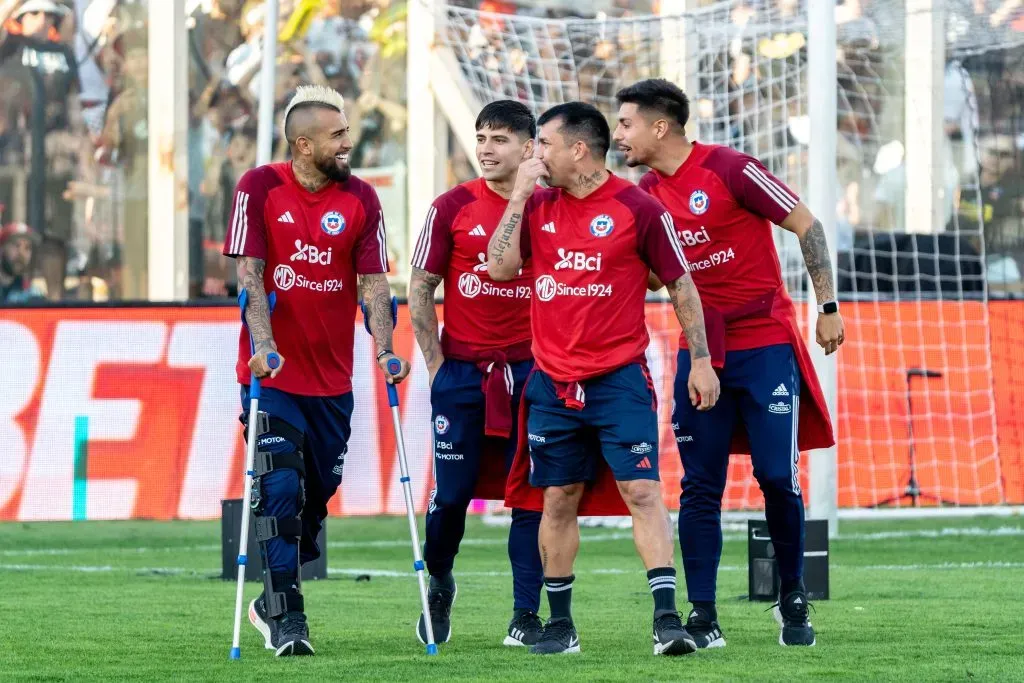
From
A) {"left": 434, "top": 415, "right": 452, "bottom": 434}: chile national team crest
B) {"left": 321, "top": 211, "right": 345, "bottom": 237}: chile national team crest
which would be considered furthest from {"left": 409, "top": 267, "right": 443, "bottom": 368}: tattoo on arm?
{"left": 321, "top": 211, "right": 345, "bottom": 237}: chile national team crest

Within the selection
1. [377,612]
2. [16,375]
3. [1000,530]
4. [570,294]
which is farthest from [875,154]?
[570,294]

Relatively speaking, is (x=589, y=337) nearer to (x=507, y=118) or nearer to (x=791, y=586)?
(x=507, y=118)

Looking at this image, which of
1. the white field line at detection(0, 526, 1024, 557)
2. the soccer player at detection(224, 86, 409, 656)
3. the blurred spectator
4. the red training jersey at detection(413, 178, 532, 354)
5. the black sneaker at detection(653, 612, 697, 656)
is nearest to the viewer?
the black sneaker at detection(653, 612, 697, 656)

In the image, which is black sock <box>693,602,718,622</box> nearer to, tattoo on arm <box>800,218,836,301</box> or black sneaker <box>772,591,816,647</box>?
black sneaker <box>772,591,816,647</box>

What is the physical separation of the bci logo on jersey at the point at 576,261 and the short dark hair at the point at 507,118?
826mm

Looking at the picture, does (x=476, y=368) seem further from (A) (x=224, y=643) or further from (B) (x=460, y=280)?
(A) (x=224, y=643)

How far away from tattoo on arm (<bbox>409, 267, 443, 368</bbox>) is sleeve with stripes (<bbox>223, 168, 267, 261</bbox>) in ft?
2.15

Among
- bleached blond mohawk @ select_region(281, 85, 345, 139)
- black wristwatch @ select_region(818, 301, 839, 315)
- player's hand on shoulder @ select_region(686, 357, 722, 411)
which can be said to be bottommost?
player's hand on shoulder @ select_region(686, 357, 722, 411)

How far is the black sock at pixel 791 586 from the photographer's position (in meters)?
6.76

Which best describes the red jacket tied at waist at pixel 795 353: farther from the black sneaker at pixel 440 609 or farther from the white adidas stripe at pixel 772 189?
the black sneaker at pixel 440 609

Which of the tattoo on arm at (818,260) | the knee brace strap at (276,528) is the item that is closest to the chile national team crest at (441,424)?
the knee brace strap at (276,528)

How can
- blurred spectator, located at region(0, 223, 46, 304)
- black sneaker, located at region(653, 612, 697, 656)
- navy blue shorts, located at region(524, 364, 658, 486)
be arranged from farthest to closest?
blurred spectator, located at region(0, 223, 46, 304) < navy blue shorts, located at region(524, 364, 658, 486) < black sneaker, located at region(653, 612, 697, 656)

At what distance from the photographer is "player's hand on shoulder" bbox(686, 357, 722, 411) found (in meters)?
6.42

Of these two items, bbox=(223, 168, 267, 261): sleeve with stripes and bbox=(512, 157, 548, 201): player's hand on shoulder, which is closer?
bbox=(512, 157, 548, 201): player's hand on shoulder
